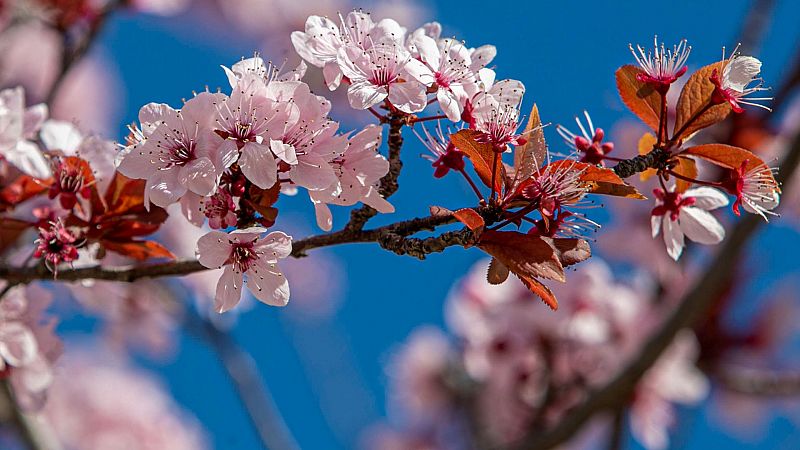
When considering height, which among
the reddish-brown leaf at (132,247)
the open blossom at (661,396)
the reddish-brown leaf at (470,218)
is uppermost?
the reddish-brown leaf at (470,218)

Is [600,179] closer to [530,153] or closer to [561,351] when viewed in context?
[530,153]

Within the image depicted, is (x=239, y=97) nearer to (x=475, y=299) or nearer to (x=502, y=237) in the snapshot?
(x=502, y=237)

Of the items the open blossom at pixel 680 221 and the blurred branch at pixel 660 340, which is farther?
the blurred branch at pixel 660 340

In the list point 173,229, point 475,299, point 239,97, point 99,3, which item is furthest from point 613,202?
point 239,97

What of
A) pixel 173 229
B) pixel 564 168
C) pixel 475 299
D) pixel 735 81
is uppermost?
pixel 735 81

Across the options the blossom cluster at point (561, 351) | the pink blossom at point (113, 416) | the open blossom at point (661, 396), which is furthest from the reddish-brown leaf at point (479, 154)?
the pink blossom at point (113, 416)

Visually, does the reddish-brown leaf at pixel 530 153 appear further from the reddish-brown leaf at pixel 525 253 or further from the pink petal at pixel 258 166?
the pink petal at pixel 258 166
